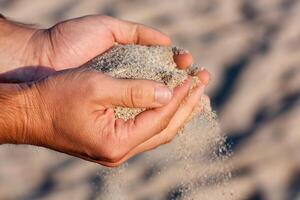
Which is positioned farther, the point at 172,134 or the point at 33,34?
the point at 33,34

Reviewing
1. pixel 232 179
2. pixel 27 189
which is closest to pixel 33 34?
pixel 27 189

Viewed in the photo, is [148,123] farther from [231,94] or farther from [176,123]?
[231,94]

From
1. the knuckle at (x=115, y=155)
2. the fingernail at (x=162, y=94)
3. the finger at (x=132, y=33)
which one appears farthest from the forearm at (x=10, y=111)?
the finger at (x=132, y=33)

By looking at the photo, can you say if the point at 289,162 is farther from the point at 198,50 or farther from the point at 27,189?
the point at 27,189

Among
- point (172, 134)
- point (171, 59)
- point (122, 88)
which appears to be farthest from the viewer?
point (171, 59)

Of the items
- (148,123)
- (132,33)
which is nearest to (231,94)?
(132,33)

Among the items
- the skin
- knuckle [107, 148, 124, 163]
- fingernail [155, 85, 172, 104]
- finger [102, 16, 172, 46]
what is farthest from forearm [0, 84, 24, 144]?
finger [102, 16, 172, 46]

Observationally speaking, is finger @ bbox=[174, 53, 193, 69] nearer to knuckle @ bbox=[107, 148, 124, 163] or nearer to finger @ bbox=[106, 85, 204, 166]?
finger @ bbox=[106, 85, 204, 166]
